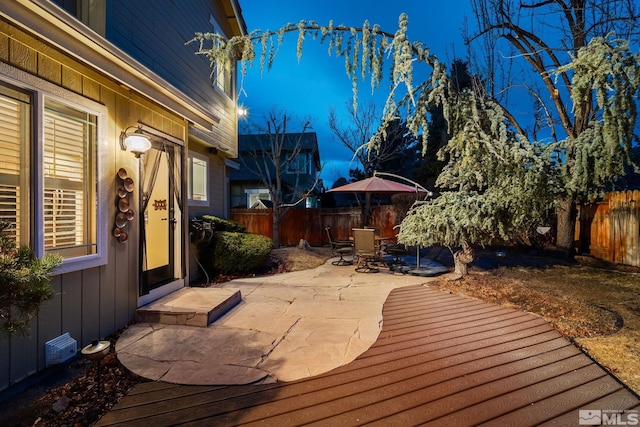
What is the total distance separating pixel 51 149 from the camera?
9.86ft

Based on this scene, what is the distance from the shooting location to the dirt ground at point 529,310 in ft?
7.30

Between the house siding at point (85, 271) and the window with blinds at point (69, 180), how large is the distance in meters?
0.17

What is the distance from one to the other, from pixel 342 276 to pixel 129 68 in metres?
4.93

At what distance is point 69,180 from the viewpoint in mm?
3162

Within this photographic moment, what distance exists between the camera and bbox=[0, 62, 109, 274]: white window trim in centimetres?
255

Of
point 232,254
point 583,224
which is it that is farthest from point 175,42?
point 583,224

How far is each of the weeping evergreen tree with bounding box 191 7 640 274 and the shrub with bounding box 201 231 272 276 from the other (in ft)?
10.4

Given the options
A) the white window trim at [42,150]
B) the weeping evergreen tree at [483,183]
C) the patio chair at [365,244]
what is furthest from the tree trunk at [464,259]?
the white window trim at [42,150]

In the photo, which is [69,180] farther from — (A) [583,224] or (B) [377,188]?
(A) [583,224]

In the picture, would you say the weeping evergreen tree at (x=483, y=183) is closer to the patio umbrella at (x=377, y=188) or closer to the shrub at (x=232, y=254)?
the patio umbrella at (x=377, y=188)

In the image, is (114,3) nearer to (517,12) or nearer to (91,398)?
(91,398)

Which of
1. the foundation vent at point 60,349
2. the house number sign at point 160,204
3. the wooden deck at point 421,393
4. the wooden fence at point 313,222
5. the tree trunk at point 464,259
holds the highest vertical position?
the house number sign at point 160,204

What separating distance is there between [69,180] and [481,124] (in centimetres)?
538

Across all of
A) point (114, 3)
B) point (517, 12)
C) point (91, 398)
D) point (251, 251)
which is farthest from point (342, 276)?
point (517, 12)
